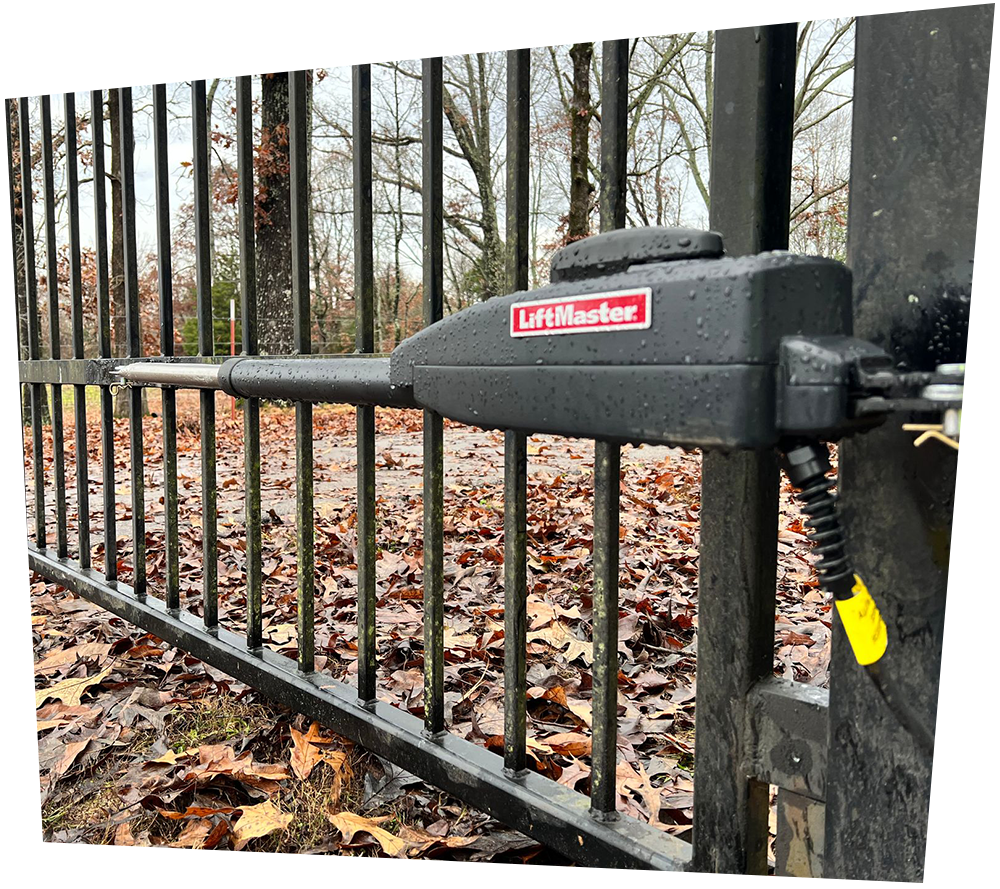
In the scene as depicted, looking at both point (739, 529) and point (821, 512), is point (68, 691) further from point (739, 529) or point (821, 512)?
point (821, 512)

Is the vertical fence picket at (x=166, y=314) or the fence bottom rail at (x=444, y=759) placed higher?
the vertical fence picket at (x=166, y=314)

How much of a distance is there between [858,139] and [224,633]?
4.07ft

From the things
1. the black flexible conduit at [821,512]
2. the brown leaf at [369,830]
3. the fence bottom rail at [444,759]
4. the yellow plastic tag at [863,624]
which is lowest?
the brown leaf at [369,830]

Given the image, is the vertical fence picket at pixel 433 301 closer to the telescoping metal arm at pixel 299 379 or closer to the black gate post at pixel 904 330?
the telescoping metal arm at pixel 299 379

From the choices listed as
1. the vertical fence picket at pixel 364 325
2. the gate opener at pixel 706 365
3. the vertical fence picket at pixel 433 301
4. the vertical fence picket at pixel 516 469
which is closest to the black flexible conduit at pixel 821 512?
the gate opener at pixel 706 365

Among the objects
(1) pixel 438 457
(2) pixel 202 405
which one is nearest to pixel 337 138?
(2) pixel 202 405

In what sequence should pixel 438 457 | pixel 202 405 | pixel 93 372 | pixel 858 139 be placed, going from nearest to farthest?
pixel 858 139 → pixel 438 457 → pixel 202 405 → pixel 93 372

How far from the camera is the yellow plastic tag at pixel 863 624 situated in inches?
20.5

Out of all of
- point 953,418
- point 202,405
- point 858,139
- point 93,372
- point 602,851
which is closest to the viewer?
point 953,418

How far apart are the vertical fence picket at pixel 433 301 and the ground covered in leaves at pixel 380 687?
0.75 ft

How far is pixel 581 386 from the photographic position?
22.1 inches

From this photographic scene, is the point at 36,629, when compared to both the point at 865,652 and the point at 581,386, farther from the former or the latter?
the point at 865,652

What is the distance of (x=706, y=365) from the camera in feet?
1.61

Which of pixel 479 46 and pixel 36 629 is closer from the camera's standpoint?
pixel 479 46
